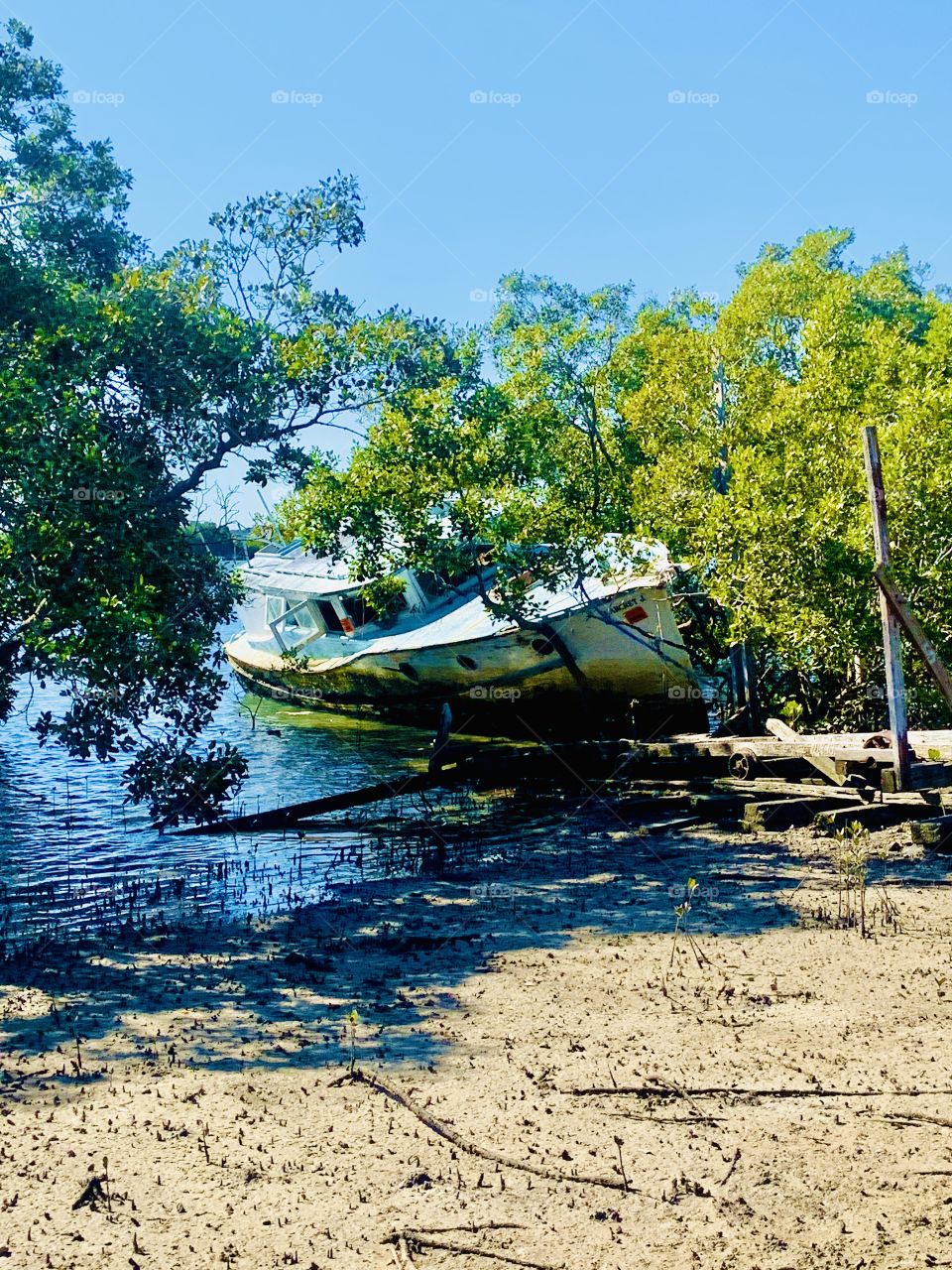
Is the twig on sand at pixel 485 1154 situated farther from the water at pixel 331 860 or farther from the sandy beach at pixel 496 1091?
the water at pixel 331 860

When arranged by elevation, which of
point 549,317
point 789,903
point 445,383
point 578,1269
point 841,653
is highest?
point 549,317

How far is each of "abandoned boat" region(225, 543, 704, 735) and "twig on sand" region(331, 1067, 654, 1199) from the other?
13.0 meters

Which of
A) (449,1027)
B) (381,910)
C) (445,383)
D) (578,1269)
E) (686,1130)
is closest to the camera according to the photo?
(578,1269)

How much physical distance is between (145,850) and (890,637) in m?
11.1

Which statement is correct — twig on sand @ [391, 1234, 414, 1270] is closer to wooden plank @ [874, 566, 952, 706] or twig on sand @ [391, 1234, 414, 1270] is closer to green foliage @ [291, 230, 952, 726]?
wooden plank @ [874, 566, 952, 706]

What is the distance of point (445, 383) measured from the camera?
17703 millimetres

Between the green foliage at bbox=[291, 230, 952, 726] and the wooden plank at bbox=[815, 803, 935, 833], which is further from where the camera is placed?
the green foliage at bbox=[291, 230, 952, 726]

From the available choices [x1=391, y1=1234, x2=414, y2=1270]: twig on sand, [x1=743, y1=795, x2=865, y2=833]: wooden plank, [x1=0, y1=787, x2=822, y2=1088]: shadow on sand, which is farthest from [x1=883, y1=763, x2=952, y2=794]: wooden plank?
[x1=391, y1=1234, x2=414, y2=1270]: twig on sand

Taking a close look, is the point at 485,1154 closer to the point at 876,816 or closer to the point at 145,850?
the point at 876,816

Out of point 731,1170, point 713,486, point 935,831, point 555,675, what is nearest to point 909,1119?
point 731,1170

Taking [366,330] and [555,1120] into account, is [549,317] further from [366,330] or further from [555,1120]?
[555,1120]

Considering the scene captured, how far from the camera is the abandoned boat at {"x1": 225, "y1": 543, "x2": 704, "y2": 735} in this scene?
22.8m

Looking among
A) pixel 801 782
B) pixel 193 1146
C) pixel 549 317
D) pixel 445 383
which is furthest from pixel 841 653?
pixel 549 317

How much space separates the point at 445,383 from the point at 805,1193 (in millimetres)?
13968
